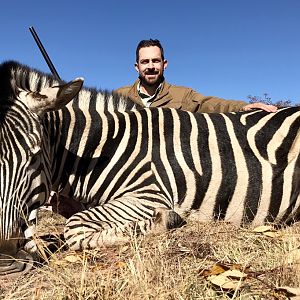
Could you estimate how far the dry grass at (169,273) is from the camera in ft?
5.29

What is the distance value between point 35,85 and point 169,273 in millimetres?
1943

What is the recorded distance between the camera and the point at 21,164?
2406 mm

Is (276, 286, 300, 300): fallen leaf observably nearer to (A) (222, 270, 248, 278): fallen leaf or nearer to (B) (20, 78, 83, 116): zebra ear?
(A) (222, 270, 248, 278): fallen leaf

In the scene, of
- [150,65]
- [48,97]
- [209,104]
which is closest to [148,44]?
[150,65]

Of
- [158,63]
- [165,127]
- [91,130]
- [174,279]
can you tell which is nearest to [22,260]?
[174,279]

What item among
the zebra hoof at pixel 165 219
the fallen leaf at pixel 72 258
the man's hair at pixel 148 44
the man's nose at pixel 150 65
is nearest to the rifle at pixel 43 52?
the man's hair at pixel 148 44

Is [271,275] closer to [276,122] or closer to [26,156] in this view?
[26,156]

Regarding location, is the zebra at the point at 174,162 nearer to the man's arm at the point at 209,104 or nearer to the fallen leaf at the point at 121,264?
the fallen leaf at the point at 121,264

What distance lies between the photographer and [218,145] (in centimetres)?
331

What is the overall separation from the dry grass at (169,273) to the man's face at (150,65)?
10.5ft

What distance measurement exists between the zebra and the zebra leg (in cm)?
10

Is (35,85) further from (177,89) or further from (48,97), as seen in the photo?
(177,89)

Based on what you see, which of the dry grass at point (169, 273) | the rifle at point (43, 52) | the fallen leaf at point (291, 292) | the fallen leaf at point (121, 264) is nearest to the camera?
the fallen leaf at point (291, 292)

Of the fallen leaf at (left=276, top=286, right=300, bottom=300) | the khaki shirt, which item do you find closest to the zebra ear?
the fallen leaf at (left=276, top=286, right=300, bottom=300)
